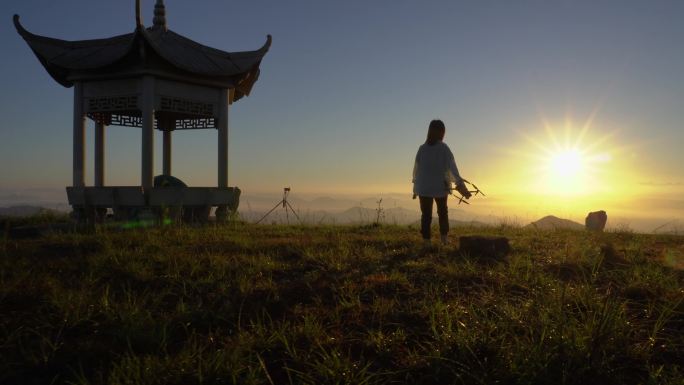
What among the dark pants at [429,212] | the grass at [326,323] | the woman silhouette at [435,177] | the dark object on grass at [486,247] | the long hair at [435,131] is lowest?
the grass at [326,323]

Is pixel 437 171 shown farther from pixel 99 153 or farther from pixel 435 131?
pixel 99 153

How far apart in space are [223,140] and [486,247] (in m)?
7.77

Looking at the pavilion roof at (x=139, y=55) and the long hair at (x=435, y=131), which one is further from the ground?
the pavilion roof at (x=139, y=55)

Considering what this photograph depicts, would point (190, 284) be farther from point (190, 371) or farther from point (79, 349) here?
point (190, 371)

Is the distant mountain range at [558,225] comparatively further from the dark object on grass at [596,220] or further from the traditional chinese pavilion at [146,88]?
the traditional chinese pavilion at [146,88]

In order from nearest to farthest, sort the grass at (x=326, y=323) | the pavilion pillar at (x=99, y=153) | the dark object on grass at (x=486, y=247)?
1. the grass at (x=326, y=323)
2. the dark object on grass at (x=486, y=247)
3. the pavilion pillar at (x=99, y=153)

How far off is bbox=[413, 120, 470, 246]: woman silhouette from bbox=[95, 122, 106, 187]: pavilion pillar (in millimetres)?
9066

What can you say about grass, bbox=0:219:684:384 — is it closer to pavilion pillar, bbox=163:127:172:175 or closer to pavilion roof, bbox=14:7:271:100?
pavilion roof, bbox=14:7:271:100

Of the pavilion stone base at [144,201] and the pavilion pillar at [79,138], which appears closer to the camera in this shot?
the pavilion stone base at [144,201]

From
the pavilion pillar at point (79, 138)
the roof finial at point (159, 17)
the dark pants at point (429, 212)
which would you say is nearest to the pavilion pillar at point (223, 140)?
the roof finial at point (159, 17)

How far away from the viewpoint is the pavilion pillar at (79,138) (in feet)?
34.6

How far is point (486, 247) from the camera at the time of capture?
18.2 feet

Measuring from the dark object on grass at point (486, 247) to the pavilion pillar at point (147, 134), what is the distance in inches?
295

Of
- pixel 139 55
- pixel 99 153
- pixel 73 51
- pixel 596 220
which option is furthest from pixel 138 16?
pixel 596 220
